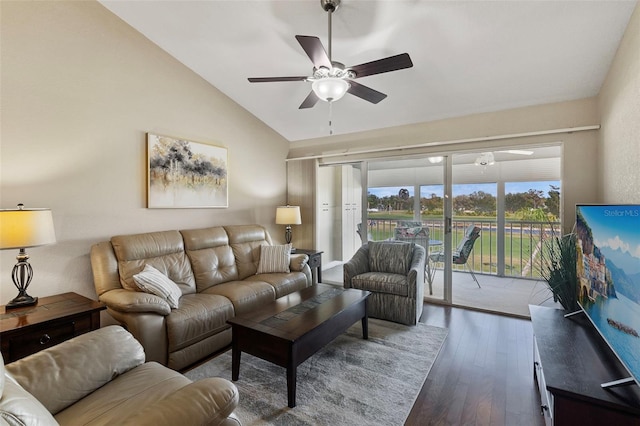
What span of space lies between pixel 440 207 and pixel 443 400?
97.9 inches

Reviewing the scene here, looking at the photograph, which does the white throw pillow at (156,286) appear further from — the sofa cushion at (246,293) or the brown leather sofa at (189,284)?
the sofa cushion at (246,293)

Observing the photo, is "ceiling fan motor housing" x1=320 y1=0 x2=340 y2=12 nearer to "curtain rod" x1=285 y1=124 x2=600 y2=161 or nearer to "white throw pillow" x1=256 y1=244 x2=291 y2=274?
"curtain rod" x1=285 y1=124 x2=600 y2=161

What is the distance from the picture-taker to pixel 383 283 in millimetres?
3365

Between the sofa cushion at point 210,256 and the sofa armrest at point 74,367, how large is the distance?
5.16 ft

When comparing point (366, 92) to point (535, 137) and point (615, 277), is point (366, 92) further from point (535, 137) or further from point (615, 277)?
point (535, 137)

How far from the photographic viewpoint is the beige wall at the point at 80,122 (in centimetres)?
238

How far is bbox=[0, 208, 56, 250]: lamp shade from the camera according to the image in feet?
6.49

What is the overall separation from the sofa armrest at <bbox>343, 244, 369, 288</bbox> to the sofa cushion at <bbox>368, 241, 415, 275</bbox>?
65 millimetres

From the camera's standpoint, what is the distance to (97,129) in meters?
2.82

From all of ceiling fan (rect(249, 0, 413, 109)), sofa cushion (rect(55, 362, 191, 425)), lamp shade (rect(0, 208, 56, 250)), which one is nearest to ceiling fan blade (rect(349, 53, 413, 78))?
ceiling fan (rect(249, 0, 413, 109))

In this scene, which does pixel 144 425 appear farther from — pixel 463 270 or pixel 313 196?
pixel 463 270

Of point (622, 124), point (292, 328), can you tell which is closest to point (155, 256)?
point (292, 328)

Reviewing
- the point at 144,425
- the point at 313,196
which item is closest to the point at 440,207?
the point at 313,196

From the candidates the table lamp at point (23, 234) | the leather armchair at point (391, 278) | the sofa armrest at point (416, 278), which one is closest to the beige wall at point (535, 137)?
the leather armchair at point (391, 278)
